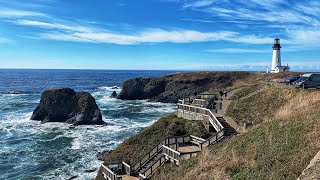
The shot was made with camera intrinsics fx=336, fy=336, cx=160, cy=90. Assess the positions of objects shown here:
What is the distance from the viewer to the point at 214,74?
317ft

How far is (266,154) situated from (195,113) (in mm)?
15139

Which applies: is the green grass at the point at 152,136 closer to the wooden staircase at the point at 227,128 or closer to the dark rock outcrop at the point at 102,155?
the wooden staircase at the point at 227,128

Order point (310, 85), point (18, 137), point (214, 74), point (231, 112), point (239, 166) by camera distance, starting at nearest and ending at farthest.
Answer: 1. point (239, 166)
2. point (231, 112)
3. point (310, 85)
4. point (18, 137)
5. point (214, 74)

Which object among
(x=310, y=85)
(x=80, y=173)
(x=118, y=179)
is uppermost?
(x=310, y=85)

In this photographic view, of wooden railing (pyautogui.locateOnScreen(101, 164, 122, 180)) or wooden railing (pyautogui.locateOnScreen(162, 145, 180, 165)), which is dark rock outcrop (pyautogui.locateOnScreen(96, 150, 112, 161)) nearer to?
wooden railing (pyautogui.locateOnScreen(101, 164, 122, 180))

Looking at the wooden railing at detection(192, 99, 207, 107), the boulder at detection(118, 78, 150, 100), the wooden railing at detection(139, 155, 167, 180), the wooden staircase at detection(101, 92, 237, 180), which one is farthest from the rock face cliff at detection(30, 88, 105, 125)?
the wooden railing at detection(139, 155, 167, 180)

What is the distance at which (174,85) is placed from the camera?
9431cm

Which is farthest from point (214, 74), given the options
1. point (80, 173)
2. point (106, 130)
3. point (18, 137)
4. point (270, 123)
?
point (270, 123)

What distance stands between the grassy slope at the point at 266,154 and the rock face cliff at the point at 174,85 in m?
67.5

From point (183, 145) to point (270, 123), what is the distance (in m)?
6.87

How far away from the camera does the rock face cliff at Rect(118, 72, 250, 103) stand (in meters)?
89.8

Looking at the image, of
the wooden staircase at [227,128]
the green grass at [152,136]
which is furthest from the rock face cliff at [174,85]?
the wooden staircase at [227,128]

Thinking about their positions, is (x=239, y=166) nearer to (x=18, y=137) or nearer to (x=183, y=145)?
(x=183, y=145)

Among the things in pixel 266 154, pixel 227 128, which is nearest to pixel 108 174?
pixel 227 128
